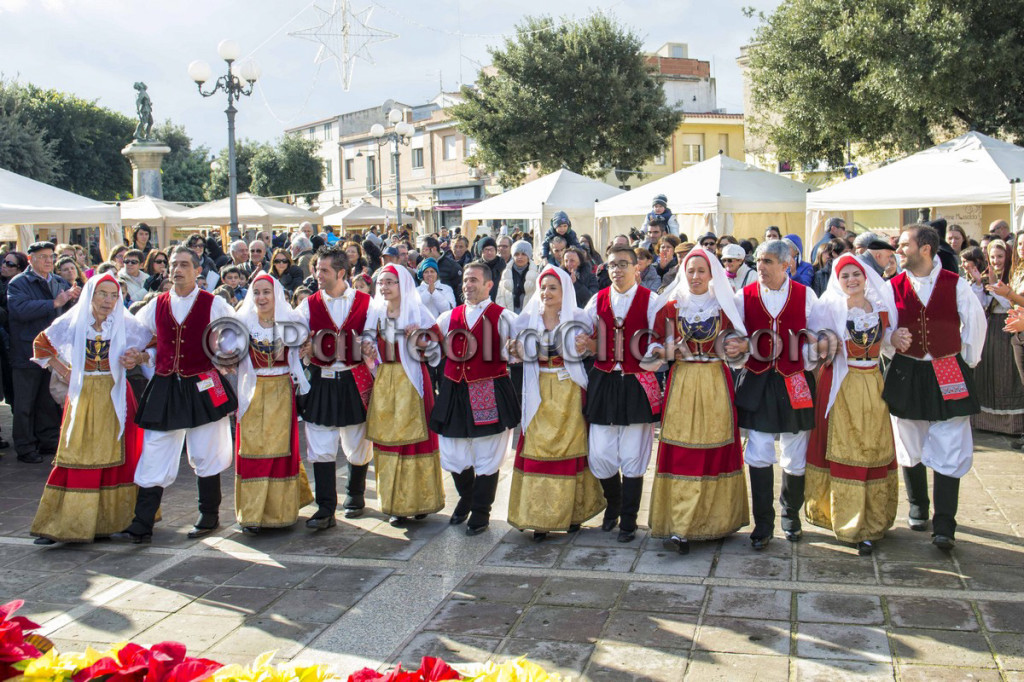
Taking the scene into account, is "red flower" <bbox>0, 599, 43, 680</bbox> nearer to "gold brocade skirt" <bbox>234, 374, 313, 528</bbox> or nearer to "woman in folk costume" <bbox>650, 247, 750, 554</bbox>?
"gold brocade skirt" <bbox>234, 374, 313, 528</bbox>

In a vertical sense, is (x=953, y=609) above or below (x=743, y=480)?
below

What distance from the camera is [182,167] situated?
50.3m

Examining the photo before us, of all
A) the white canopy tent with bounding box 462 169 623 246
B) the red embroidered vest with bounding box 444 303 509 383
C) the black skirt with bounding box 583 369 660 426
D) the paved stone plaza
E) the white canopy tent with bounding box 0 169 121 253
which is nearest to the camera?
the paved stone plaza

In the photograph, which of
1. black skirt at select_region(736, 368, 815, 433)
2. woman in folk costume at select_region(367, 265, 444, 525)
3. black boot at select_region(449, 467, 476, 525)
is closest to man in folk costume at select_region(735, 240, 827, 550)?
black skirt at select_region(736, 368, 815, 433)

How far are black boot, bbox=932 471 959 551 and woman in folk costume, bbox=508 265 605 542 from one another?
2018 mm

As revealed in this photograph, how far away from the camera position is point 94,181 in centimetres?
4347

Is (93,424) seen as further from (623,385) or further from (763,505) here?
(763,505)

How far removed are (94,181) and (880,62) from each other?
3752 centimetres

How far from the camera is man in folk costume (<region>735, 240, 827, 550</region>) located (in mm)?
5492

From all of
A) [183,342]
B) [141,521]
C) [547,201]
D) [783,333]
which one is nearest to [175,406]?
[183,342]

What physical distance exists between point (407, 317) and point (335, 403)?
73cm

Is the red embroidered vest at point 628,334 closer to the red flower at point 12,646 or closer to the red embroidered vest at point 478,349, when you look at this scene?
the red embroidered vest at point 478,349

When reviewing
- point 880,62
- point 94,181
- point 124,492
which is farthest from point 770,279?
point 94,181

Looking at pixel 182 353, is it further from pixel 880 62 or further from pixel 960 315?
pixel 880 62
